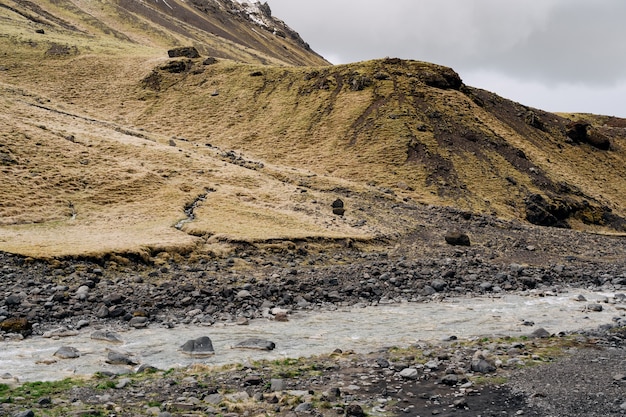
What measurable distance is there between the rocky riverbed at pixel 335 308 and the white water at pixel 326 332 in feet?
3.06

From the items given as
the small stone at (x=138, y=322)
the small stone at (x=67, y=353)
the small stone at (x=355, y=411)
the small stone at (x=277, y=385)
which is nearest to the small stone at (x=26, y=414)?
the small stone at (x=67, y=353)

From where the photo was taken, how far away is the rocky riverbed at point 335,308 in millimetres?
15047

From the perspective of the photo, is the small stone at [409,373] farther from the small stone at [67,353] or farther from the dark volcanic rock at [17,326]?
the dark volcanic rock at [17,326]

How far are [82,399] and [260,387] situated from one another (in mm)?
5120

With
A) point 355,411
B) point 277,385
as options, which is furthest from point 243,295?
point 355,411

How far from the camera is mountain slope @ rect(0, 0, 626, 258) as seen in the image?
43656 millimetres

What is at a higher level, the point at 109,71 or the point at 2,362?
the point at 109,71

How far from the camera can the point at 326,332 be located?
24.2 meters

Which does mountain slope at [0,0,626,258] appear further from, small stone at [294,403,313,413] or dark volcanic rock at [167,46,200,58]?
small stone at [294,403,313,413]

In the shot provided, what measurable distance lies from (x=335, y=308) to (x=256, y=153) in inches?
1975

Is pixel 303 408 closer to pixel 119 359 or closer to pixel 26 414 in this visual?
pixel 26 414

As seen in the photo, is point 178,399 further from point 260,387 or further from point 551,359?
point 551,359

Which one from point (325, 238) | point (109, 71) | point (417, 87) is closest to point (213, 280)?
point (325, 238)

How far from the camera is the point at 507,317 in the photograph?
2681cm
